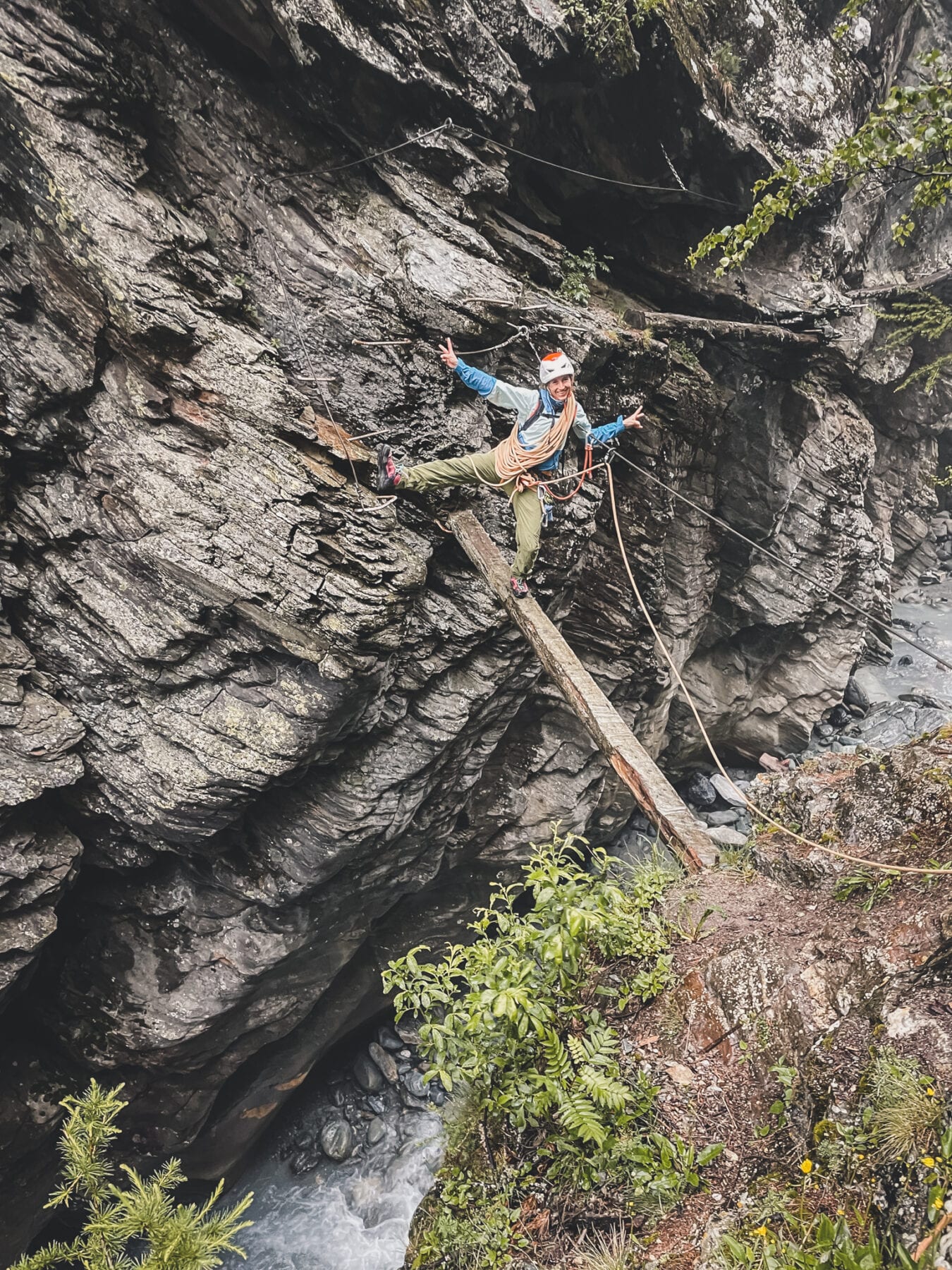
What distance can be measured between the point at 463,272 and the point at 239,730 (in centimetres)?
628

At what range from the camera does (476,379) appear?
7.05 meters

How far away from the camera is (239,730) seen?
25.3 feet

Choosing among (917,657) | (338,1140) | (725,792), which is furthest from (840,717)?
(338,1140)

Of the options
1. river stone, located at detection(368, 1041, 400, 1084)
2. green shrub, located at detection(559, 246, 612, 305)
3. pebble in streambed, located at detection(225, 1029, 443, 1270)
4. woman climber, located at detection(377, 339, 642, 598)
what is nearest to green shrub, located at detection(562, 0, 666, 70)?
green shrub, located at detection(559, 246, 612, 305)

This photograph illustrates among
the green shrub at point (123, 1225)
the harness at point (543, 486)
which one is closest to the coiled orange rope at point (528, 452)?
the harness at point (543, 486)

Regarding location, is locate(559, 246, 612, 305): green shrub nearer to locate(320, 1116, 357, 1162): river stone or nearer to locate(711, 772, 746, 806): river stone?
locate(711, 772, 746, 806): river stone

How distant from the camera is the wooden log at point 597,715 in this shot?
5.79m

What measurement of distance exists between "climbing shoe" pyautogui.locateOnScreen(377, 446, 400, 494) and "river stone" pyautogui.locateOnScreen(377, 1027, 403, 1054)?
398 inches

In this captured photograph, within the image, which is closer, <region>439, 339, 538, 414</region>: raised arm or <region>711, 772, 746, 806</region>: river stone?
<region>439, 339, 538, 414</region>: raised arm

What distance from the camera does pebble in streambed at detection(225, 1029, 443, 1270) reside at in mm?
9789

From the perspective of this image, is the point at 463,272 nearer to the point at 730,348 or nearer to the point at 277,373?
the point at 277,373

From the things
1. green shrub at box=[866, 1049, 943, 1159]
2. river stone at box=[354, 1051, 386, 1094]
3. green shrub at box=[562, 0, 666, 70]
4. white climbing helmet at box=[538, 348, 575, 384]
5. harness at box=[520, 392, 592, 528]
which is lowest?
river stone at box=[354, 1051, 386, 1094]

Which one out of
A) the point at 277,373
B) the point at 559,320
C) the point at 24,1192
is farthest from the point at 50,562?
the point at 24,1192

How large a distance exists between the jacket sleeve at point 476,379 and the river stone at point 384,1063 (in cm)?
1127
